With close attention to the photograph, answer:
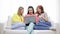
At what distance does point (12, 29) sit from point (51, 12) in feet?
3.57

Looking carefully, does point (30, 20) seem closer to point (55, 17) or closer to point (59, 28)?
point (59, 28)

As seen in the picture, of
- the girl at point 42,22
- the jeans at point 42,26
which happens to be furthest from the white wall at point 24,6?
the jeans at point 42,26

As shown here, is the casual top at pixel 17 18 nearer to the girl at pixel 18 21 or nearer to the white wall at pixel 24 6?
the girl at pixel 18 21

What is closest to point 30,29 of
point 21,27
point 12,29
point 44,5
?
point 21,27

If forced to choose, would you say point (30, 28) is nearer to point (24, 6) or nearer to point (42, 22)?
point (42, 22)

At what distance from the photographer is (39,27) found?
1.97 metres

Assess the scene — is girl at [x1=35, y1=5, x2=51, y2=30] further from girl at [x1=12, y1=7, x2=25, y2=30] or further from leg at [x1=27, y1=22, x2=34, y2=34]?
girl at [x1=12, y1=7, x2=25, y2=30]

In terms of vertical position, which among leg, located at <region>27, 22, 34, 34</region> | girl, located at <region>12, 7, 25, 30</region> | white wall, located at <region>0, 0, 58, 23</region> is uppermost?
white wall, located at <region>0, 0, 58, 23</region>

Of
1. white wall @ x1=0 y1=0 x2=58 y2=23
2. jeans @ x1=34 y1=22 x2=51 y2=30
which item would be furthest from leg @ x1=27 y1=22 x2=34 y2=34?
white wall @ x1=0 y1=0 x2=58 y2=23

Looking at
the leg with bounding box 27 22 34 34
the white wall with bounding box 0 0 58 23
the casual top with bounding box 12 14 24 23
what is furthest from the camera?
the white wall with bounding box 0 0 58 23

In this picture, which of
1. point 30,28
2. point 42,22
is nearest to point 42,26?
point 42,22

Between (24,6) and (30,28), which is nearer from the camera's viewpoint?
(30,28)

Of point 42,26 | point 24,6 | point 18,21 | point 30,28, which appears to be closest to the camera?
point 30,28

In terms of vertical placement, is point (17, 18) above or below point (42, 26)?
above
